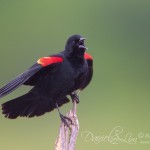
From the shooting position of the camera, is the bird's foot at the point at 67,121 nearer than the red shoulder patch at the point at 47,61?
Yes

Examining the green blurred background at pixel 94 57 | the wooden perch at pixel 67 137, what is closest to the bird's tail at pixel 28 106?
the wooden perch at pixel 67 137

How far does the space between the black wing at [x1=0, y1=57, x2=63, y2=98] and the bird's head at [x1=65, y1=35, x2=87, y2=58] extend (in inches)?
7.2

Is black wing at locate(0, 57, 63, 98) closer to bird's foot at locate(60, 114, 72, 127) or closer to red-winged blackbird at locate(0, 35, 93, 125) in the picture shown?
red-winged blackbird at locate(0, 35, 93, 125)

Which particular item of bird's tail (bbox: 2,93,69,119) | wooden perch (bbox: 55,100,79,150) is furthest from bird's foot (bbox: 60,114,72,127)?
bird's tail (bbox: 2,93,69,119)

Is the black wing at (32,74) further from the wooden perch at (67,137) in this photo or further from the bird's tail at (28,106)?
the wooden perch at (67,137)

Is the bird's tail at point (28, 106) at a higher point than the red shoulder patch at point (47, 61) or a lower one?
lower

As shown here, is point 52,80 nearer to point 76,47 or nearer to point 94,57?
point 76,47

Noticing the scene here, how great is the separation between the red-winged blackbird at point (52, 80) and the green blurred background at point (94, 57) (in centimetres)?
218

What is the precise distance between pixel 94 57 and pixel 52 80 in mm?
8343

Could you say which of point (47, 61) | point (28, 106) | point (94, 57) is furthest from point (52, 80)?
point (94, 57)

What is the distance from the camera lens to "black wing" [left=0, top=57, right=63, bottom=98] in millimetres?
7562

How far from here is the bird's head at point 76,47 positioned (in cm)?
800

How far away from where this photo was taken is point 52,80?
7891 millimetres

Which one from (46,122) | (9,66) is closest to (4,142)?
(46,122)
